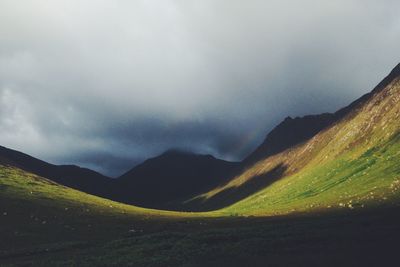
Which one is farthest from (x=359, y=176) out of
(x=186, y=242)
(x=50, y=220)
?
(x=186, y=242)

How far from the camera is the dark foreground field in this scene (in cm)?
4344

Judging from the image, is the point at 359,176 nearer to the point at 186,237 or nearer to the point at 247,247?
the point at 186,237

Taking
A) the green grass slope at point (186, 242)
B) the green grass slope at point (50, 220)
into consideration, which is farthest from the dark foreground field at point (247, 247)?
the green grass slope at point (50, 220)

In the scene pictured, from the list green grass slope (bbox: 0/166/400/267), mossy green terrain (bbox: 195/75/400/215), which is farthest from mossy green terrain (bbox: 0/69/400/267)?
mossy green terrain (bbox: 195/75/400/215)

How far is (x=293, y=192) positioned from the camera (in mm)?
180250

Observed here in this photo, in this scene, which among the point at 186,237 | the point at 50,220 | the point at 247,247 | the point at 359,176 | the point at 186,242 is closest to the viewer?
the point at 247,247

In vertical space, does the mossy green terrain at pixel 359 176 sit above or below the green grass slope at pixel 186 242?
above

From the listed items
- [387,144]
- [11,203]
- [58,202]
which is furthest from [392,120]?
[11,203]

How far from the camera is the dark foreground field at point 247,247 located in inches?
1710

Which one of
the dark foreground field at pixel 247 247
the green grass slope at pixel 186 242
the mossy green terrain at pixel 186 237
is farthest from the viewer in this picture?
the mossy green terrain at pixel 186 237

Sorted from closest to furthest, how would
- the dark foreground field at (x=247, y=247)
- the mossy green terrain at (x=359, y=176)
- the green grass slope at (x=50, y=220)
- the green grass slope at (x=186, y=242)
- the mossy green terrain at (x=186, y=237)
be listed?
the dark foreground field at (x=247, y=247)
the green grass slope at (x=186, y=242)
the mossy green terrain at (x=186, y=237)
the green grass slope at (x=50, y=220)
the mossy green terrain at (x=359, y=176)

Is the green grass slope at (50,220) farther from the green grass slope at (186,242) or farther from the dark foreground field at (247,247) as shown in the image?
the dark foreground field at (247,247)

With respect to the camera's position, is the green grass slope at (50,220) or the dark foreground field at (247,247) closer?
the dark foreground field at (247,247)

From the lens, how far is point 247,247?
51.7m
